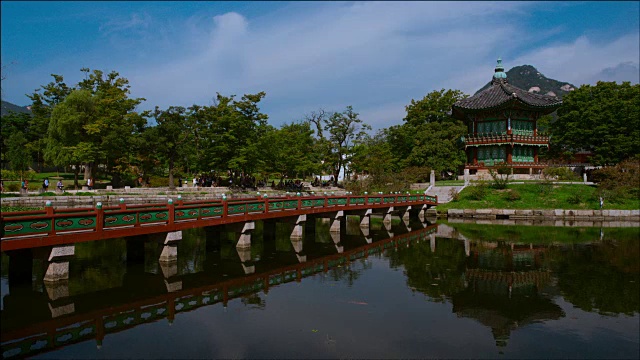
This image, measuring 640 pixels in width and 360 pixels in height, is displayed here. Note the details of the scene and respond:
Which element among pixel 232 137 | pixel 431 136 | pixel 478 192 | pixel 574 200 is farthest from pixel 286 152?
pixel 574 200

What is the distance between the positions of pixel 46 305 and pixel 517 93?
171 ft

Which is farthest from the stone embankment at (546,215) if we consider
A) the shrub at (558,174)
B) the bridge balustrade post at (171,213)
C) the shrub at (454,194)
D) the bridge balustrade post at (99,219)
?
the bridge balustrade post at (99,219)

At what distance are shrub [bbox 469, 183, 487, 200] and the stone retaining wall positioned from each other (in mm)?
2701

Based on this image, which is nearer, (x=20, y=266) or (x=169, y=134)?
(x=20, y=266)

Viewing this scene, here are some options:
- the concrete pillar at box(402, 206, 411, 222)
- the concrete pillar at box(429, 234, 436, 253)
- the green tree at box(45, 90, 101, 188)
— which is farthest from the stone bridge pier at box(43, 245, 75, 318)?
the green tree at box(45, 90, 101, 188)

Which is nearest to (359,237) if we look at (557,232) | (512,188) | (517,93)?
(557,232)

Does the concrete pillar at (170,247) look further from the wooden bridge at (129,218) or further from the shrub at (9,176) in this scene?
the shrub at (9,176)

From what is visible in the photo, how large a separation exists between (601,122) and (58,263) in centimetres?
5774

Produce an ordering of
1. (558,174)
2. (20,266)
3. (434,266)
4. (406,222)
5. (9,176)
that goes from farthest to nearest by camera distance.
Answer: (9,176) → (558,174) → (406,222) → (434,266) → (20,266)

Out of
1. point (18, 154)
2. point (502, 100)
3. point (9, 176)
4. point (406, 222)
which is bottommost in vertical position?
point (406, 222)

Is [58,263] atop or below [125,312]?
atop

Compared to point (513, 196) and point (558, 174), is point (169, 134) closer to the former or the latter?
point (513, 196)

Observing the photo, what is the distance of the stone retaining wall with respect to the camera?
35188 mm

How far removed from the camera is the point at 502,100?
50.7 metres
